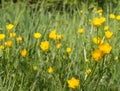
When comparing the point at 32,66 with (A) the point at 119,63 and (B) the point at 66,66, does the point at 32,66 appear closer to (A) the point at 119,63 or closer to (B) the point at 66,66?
(B) the point at 66,66

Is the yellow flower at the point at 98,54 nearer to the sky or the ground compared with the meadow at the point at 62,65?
nearer to the sky

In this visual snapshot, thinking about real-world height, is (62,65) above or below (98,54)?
below

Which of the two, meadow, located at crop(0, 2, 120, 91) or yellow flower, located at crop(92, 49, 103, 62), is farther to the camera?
meadow, located at crop(0, 2, 120, 91)

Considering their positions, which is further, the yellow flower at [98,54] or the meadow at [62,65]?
the meadow at [62,65]

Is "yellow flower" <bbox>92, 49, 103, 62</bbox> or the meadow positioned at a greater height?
"yellow flower" <bbox>92, 49, 103, 62</bbox>

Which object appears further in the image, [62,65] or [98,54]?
[62,65]

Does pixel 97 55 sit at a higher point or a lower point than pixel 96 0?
higher

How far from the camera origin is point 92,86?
1.68m

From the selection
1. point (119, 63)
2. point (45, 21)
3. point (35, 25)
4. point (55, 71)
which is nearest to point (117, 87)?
point (119, 63)

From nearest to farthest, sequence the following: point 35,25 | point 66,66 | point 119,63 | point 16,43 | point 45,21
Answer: point 66,66 → point 119,63 → point 16,43 → point 35,25 → point 45,21

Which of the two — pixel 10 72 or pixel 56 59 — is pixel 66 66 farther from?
pixel 10 72

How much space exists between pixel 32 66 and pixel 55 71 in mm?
198

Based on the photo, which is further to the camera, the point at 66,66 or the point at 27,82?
the point at 66,66

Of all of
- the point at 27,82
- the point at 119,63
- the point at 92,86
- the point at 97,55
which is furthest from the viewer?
the point at 119,63
